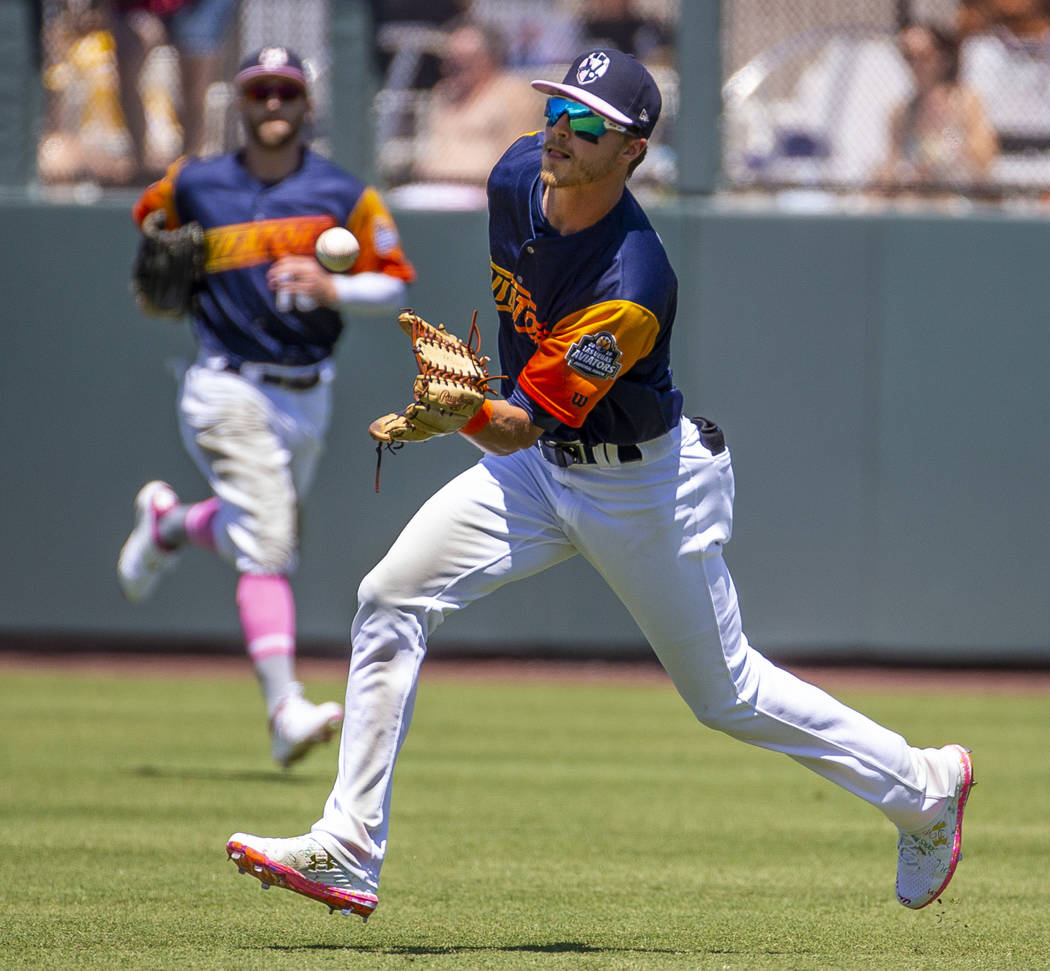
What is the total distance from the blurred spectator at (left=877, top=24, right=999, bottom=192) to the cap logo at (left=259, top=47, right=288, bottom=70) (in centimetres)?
408

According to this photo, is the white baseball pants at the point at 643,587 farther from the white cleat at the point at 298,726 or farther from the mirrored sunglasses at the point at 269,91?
the mirrored sunglasses at the point at 269,91

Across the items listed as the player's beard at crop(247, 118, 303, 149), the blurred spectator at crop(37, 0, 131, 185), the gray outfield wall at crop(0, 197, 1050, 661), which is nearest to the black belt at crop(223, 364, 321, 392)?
the player's beard at crop(247, 118, 303, 149)

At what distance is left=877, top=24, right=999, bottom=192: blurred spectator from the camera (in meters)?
9.33

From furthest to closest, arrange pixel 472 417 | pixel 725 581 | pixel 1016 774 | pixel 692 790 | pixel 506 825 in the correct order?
pixel 1016 774 < pixel 692 790 < pixel 506 825 < pixel 725 581 < pixel 472 417

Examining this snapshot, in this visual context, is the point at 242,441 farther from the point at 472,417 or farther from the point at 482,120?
the point at 482,120

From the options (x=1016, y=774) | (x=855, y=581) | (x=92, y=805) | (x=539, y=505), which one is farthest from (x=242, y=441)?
(x=855, y=581)

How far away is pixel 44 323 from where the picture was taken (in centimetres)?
948

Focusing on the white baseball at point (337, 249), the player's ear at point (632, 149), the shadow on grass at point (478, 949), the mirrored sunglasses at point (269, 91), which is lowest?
the shadow on grass at point (478, 949)

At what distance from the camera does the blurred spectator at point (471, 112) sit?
9.46m

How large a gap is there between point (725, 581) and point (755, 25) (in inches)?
239

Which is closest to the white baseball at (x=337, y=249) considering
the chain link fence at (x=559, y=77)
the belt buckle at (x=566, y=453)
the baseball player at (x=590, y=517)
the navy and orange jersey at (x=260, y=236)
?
the navy and orange jersey at (x=260, y=236)

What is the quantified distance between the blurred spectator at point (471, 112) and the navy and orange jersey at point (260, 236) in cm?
262

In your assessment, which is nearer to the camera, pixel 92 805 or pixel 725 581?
pixel 725 581

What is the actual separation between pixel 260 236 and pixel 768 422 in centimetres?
354
